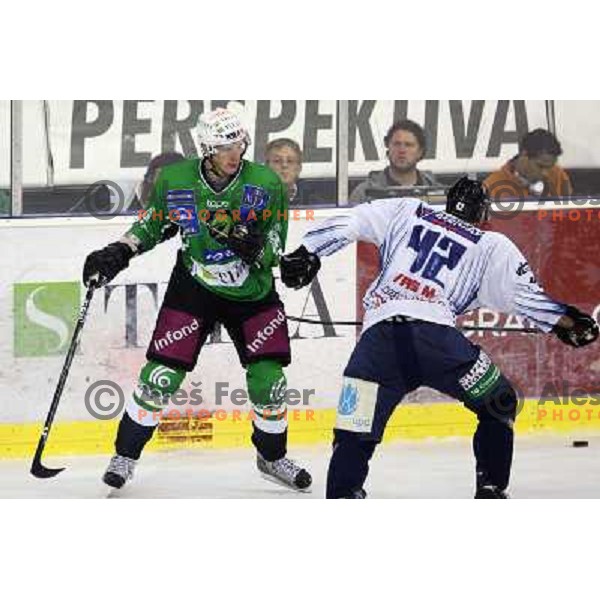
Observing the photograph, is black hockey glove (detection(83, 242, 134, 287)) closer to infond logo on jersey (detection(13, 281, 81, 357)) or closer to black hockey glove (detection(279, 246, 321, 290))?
infond logo on jersey (detection(13, 281, 81, 357))

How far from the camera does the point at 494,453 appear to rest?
20.3 feet

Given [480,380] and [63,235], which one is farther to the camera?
[63,235]

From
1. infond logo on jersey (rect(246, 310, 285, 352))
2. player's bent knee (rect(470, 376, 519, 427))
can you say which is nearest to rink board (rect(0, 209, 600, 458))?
infond logo on jersey (rect(246, 310, 285, 352))

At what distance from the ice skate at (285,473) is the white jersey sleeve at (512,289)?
0.72m

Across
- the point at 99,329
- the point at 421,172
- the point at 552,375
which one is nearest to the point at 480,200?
the point at 421,172

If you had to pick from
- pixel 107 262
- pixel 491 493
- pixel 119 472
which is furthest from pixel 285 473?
pixel 107 262

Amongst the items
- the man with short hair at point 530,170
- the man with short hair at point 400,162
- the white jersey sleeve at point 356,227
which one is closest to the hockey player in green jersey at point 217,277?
the white jersey sleeve at point 356,227

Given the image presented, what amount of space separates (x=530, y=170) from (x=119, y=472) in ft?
5.26

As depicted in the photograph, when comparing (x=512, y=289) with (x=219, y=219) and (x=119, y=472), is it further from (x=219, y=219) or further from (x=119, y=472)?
(x=119, y=472)

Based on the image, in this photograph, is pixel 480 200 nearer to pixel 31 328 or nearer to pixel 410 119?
pixel 410 119

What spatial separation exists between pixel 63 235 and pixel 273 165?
2.25 feet

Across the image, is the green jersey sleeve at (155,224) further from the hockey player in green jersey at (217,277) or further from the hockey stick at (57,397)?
the hockey stick at (57,397)

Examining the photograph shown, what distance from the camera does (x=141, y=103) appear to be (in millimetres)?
6523

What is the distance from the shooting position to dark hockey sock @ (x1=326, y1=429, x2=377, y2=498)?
601 cm
